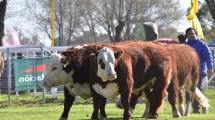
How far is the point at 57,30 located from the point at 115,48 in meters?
44.8

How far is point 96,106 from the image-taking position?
42.9ft

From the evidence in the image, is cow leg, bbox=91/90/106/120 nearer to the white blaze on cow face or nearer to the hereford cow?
the hereford cow

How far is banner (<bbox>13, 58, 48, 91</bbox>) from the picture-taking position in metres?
23.8

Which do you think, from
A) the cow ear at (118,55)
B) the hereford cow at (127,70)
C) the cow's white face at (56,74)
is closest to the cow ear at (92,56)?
the hereford cow at (127,70)

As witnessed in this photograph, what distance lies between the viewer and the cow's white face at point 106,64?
12297 millimetres

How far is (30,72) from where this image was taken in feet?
78.4

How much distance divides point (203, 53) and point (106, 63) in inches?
230

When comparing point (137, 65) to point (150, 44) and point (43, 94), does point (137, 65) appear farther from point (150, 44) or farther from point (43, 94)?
point (43, 94)

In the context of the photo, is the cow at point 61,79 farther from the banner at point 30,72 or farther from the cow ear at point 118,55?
→ the banner at point 30,72

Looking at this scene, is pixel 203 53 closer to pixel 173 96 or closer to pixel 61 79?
pixel 173 96

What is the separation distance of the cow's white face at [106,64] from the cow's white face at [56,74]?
0.94 m

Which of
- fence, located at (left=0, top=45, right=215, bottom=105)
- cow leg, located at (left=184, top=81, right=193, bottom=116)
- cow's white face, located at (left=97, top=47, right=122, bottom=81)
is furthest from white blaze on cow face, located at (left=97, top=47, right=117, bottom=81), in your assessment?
fence, located at (left=0, top=45, right=215, bottom=105)

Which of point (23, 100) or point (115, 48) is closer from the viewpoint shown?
point (115, 48)

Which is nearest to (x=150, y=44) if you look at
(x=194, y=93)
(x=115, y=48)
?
(x=115, y=48)
